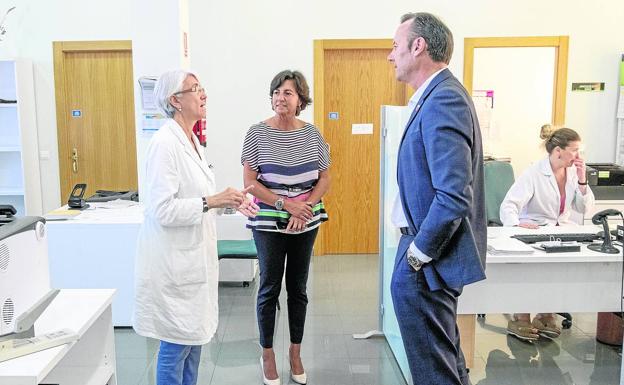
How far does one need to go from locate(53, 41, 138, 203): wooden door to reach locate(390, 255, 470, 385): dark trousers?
451cm

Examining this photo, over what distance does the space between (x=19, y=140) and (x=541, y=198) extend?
4797 mm

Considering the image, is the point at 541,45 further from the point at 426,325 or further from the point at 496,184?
the point at 426,325

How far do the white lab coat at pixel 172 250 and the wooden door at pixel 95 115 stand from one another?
3.89 metres

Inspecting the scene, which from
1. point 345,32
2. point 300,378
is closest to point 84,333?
point 300,378

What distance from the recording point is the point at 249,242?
427 cm

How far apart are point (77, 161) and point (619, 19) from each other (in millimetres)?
5555

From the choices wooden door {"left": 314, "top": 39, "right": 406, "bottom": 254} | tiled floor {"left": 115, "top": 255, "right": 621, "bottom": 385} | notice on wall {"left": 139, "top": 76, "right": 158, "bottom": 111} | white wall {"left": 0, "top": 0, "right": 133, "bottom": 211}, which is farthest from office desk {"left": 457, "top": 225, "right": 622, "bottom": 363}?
white wall {"left": 0, "top": 0, "right": 133, "bottom": 211}

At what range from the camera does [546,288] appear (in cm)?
279

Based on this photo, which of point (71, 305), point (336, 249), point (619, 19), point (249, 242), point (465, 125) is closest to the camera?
point (465, 125)

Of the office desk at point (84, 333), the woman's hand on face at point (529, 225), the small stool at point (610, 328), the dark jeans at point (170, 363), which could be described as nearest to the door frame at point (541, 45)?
the woman's hand on face at point (529, 225)

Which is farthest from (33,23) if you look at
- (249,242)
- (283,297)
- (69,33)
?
(283,297)

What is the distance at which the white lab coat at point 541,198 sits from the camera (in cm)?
342

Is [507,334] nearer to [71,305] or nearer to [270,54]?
[71,305]

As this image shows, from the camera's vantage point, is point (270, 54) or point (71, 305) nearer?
point (71, 305)
